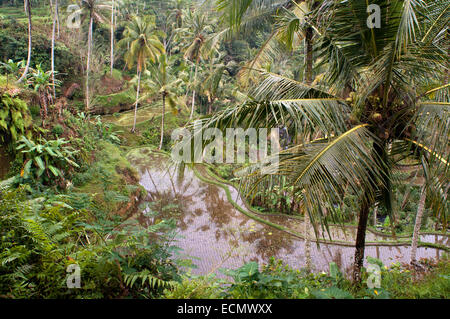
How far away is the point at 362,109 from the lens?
348 cm

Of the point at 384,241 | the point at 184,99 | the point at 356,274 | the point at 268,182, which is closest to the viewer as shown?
the point at 268,182

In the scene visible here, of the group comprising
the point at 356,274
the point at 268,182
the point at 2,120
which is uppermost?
the point at 2,120

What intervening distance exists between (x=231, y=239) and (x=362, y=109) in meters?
5.54

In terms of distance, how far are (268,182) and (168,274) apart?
166 centimetres

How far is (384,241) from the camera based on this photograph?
8266mm

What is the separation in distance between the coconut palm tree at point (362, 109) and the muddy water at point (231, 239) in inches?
102

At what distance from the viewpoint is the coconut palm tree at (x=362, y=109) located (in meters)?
2.73

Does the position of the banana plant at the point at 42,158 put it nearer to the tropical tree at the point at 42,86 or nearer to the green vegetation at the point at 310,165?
the green vegetation at the point at 310,165

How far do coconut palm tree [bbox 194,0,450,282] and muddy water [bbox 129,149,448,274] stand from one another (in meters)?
2.59

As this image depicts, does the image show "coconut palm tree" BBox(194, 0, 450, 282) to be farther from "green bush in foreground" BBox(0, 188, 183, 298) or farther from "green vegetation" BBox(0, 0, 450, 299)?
"green bush in foreground" BBox(0, 188, 183, 298)

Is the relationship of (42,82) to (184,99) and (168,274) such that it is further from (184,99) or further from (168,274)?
(184,99)

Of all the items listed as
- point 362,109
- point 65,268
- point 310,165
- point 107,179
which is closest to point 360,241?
point 362,109
